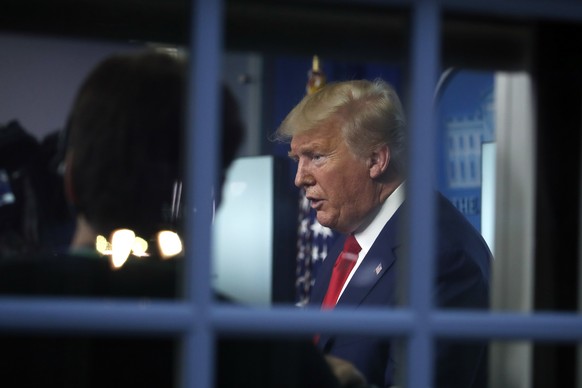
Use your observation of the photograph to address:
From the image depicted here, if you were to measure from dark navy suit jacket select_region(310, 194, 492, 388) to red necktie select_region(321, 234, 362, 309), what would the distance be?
0.07 feet

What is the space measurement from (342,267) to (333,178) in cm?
22

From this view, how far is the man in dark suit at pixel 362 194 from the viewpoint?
195cm

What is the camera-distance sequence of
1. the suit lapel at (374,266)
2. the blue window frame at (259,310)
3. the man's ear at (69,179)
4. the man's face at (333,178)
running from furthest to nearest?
the man's face at (333,178)
the suit lapel at (374,266)
the man's ear at (69,179)
the blue window frame at (259,310)

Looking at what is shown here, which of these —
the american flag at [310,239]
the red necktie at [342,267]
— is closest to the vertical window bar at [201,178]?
the red necktie at [342,267]

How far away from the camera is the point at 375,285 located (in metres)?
2.03

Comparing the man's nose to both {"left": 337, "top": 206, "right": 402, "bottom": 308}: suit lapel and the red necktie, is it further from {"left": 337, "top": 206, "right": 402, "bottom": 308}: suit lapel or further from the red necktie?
{"left": 337, "top": 206, "right": 402, "bottom": 308}: suit lapel

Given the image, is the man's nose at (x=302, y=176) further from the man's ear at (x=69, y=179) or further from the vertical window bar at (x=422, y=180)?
the vertical window bar at (x=422, y=180)

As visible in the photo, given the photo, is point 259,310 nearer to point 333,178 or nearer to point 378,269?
point 378,269

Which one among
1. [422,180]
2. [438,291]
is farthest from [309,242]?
[422,180]

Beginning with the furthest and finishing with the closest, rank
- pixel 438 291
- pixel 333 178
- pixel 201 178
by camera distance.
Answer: pixel 333 178
pixel 438 291
pixel 201 178

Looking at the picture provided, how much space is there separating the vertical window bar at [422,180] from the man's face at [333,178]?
1030 millimetres

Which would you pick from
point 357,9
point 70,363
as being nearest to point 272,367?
point 70,363

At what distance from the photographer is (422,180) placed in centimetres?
128

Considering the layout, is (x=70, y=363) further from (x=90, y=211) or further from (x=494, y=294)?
(x=494, y=294)
